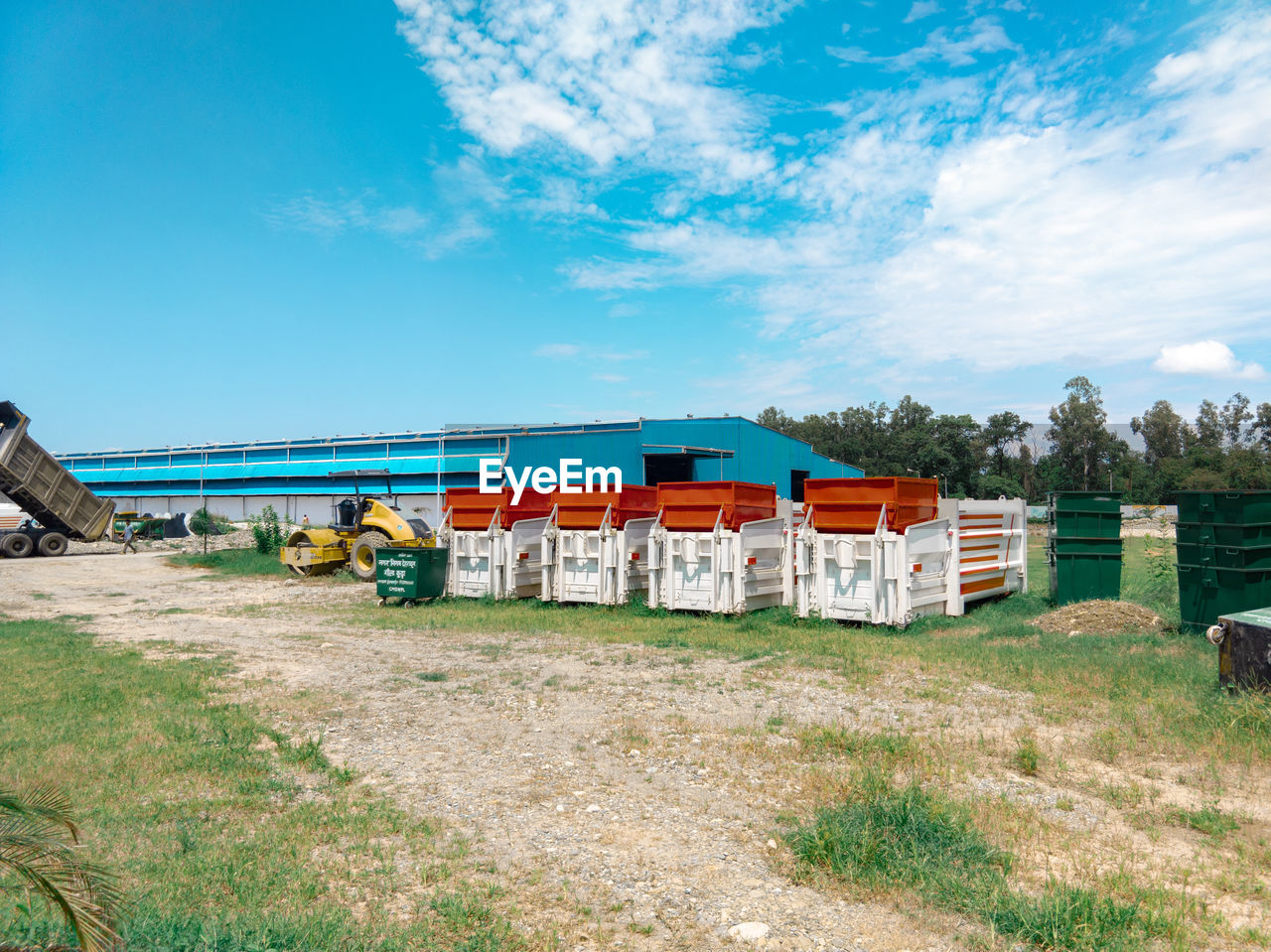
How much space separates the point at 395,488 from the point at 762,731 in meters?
31.1

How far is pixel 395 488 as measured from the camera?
1400 inches

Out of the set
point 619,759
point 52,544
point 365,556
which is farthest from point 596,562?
point 52,544

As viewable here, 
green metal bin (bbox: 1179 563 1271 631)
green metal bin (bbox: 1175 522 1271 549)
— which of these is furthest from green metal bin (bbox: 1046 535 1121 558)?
green metal bin (bbox: 1175 522 1271 549)

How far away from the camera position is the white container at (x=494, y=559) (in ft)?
52.3

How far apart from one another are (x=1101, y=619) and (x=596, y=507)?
8.49 meters

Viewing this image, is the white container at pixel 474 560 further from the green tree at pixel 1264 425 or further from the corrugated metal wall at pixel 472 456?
the green tree at pixel 1264 425

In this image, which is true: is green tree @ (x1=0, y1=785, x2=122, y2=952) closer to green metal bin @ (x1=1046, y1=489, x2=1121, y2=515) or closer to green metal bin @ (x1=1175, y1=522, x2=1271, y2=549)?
green metal bin @ (x1=1175, y1=522, x2=1271, y2=549)

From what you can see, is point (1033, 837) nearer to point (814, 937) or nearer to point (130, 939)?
point (814, 937)

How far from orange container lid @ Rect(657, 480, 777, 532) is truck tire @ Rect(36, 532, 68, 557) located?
2636 cm

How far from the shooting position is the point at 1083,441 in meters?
92.7

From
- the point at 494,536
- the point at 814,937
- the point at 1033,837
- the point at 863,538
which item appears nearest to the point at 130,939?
the point at 814,937

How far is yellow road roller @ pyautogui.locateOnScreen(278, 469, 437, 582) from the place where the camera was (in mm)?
20016

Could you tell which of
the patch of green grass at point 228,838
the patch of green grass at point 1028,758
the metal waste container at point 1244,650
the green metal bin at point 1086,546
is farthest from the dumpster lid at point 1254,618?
the patch of green grass at point 228,838

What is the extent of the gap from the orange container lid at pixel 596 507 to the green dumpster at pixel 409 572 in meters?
2.68
